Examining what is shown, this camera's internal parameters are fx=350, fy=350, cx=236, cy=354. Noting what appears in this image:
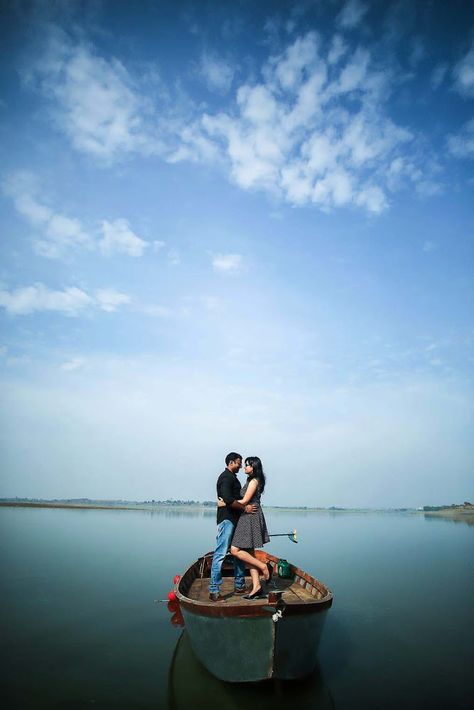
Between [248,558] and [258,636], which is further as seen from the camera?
[248,558]

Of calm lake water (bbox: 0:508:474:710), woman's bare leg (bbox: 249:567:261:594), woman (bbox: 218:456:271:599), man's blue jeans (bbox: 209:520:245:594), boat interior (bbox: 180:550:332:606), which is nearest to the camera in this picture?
calm lake water (bbox: 0:508:474:710)

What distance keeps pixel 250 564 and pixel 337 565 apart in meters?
16.9

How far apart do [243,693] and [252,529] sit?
9.02 feet

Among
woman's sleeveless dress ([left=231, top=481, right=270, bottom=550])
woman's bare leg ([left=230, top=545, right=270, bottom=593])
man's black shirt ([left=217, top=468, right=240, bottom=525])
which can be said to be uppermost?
man's black shirt ([left=217, top=468, right=240, bottom=525])

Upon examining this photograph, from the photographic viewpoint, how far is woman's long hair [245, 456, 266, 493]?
290 inches

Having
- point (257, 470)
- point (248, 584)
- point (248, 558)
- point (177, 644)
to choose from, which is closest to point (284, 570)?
point (248, 584)

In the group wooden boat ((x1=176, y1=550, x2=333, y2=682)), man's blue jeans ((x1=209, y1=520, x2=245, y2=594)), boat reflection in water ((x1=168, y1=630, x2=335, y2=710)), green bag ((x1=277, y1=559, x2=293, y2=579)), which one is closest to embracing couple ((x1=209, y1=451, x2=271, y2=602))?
man's blue jeans ((x1=209, y1=520, x2=245, y2=594))

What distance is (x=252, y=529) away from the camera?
725cm

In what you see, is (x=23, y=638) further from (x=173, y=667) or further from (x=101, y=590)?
(x=101, y=590)

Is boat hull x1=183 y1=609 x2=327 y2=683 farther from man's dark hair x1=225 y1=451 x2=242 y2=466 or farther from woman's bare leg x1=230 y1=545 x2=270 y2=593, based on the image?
man's dark hair x1=225 y1=451 x2=242 y2=466

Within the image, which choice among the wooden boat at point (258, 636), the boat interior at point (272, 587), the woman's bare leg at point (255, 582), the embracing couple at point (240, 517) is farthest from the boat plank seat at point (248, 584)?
the wooden boat at point (258, 636)

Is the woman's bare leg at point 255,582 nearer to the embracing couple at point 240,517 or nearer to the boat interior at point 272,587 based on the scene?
the embracing couple at point 240,517

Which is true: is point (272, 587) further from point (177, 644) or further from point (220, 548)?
point (177, 644)

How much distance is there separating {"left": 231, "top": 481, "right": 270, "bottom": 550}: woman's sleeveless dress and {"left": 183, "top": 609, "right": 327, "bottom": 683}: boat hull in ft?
4.62
